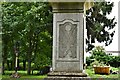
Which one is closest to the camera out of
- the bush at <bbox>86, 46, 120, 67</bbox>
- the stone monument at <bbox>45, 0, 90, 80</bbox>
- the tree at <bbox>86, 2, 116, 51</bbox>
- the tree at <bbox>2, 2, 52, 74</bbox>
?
the stone monument at <bbox>45, 0, 90, 80</bbox>

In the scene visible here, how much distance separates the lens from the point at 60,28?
5000 mm

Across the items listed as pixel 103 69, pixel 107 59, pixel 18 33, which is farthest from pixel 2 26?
pixel 107 59

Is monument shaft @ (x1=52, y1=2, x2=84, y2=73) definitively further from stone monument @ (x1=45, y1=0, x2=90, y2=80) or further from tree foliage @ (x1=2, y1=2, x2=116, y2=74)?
tree foliage @ (x1=2, y1=2, x2=116, y2=74)

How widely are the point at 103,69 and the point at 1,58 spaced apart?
3772 millimetres

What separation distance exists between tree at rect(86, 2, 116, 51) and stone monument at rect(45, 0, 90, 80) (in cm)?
950

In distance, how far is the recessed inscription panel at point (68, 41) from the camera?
496 centimetres

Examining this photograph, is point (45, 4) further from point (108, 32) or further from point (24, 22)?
point (108, 32)

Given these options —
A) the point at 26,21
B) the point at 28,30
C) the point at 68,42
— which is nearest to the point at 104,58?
the point at 28,30

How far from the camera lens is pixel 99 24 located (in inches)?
600

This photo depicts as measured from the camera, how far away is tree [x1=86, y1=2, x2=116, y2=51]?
586 inches

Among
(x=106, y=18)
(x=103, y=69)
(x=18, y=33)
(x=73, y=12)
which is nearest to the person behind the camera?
(x=73, y=12)

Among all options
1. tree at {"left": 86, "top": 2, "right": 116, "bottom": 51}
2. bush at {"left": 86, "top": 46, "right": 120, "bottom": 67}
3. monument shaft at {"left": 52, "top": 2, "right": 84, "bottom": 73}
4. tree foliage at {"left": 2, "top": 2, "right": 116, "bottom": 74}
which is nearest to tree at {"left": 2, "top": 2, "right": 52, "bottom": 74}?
tree foliage at {"left": 2, "top": 2, "right": 116, "bottom": 74}

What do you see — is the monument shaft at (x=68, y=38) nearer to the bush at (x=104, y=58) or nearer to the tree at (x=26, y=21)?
the tree at (x=26, y=21)

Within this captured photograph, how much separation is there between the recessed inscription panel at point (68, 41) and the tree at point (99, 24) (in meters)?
9.50
